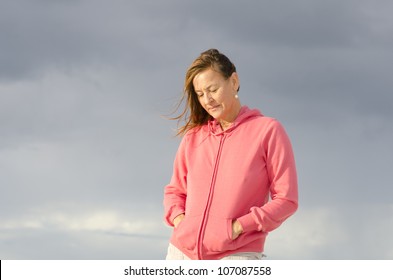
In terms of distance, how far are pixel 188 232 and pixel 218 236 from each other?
10.9 inches

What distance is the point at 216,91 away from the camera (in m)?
4.80

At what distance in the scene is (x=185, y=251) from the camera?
15.6 ft

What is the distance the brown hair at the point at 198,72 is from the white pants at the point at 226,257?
1.12 metres

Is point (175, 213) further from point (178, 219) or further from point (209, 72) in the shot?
point (209, 72)

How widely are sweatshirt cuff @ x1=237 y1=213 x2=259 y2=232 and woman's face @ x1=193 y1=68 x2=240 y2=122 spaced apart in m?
0.89

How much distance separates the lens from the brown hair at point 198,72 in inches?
189

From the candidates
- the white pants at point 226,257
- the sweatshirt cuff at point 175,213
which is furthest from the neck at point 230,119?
the white pants at point 226,257

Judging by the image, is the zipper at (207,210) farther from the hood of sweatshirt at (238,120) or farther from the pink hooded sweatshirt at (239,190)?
the hood of sweatshirt at (238,120)

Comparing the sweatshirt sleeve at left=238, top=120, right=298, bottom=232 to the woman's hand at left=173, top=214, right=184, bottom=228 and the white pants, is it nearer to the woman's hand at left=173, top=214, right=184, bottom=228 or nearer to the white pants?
the white pants

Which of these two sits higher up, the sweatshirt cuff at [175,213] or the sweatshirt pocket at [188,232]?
the sweatshirt cuff at [175,213]

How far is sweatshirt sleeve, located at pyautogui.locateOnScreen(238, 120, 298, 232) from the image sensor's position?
452 cm

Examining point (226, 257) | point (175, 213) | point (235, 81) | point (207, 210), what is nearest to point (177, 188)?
point (175, 213)
